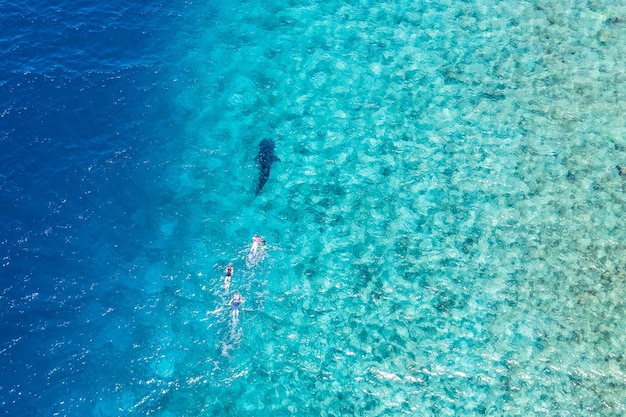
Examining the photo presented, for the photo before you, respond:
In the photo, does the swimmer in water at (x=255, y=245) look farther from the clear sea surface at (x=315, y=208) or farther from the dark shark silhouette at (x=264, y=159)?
the dark shark silhouette at (x=264, y=159)

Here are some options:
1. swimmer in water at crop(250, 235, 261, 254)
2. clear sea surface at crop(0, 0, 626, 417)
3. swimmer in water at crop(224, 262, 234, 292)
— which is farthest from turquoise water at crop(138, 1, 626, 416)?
swimmer in water at crop(224, 262, 234, 292)

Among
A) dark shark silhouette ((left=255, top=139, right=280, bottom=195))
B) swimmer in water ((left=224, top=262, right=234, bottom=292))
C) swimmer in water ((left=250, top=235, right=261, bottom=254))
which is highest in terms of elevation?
dark shark silhouette ((left=255, top=139, right=280, bottom=195))

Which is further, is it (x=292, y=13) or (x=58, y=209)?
(x=292, y=13)

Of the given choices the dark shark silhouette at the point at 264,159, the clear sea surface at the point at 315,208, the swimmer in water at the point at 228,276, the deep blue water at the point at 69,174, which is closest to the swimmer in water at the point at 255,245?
the clear sea surface at the point at 315,208

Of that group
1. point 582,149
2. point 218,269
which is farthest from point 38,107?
point 582,149

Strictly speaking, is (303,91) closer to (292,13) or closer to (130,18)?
(292,13)

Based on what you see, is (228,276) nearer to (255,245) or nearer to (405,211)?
(255,245)

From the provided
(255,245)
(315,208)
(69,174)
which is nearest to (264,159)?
(315,208)

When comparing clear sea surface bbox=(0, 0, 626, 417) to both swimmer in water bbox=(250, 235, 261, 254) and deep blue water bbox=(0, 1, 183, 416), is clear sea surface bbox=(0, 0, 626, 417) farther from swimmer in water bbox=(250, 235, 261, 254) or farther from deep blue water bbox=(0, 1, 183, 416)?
swimmer in water bbox=(250, 235, 261, 254)
